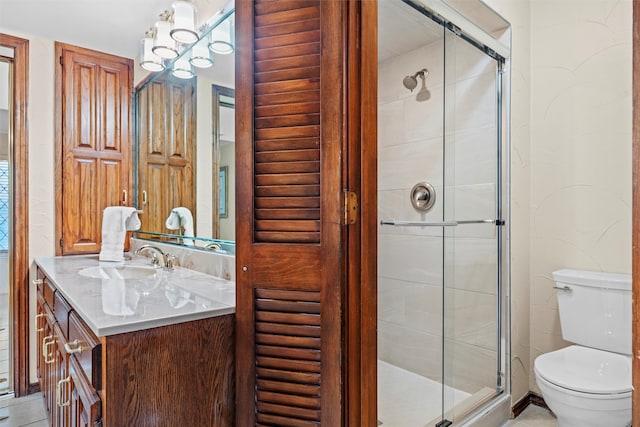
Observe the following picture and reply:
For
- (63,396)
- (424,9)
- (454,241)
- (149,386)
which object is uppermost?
(424,9)

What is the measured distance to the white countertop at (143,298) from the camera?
1.06 meters

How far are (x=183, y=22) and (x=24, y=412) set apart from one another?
7.52ft

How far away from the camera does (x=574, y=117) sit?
6.58ft

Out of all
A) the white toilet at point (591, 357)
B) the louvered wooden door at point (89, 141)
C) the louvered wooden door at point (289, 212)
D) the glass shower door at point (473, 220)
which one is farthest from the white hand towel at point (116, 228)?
the white toilet at point (591, 357)

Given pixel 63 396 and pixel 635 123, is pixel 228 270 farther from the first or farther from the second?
pixel 635 123

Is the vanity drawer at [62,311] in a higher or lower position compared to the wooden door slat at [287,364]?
higher

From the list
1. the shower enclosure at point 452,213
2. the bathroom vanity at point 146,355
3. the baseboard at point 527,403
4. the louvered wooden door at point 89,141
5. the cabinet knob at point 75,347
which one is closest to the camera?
the bathroom vanity at point 146,355

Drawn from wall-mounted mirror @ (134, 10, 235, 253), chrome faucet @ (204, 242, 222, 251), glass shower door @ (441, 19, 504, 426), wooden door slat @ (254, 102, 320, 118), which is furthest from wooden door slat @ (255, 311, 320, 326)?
glass shower door @ (441, 19, 504, 426)

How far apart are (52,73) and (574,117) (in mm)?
3080

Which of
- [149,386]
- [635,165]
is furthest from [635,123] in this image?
[149,386]

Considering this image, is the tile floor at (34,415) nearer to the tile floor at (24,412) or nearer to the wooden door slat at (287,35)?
the tile floor at (24,412)

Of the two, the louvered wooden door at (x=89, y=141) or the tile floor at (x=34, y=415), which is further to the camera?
the louvered wooden door at (x=89, y=141)

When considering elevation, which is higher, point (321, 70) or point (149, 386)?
point (321, 70)

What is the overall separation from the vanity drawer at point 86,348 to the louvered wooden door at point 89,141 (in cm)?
146
